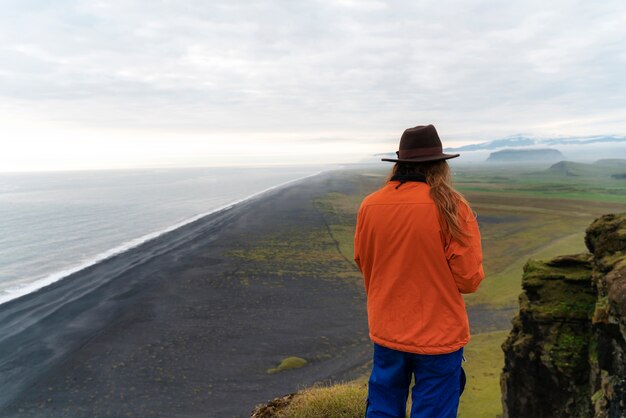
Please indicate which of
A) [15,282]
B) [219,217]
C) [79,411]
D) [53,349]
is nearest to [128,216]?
[219,217]

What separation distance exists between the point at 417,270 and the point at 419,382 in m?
0.98

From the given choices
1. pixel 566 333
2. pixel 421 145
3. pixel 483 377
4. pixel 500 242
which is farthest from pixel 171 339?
pixel 500 242

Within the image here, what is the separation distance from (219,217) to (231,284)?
116ft

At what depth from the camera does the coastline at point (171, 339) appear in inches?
546

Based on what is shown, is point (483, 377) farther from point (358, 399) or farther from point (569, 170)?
point (569, 170)

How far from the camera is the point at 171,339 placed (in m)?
18.5

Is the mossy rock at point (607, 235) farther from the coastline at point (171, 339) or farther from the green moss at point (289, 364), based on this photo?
the green moss at point (289, 364)

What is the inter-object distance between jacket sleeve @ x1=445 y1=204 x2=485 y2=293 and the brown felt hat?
1.69 ft

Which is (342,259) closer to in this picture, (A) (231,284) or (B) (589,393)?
(A) (231,284)

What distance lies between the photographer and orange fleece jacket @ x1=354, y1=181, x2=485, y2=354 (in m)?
2.90

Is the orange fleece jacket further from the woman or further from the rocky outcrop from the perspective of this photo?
the rocky outcrop

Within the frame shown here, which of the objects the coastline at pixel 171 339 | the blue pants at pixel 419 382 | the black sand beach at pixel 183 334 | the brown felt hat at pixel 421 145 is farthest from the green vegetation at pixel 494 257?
the brown felt hat at pixel 421 145

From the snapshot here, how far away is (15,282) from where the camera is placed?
101ft

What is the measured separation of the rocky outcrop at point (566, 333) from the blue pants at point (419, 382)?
2.49 metres
